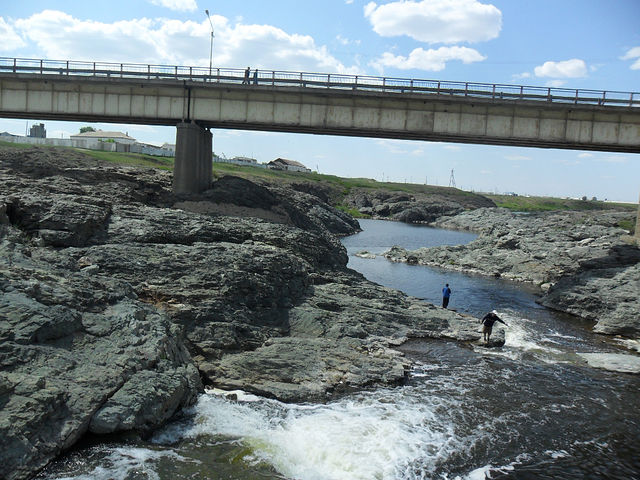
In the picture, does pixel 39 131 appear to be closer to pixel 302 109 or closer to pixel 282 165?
pixel 282 165

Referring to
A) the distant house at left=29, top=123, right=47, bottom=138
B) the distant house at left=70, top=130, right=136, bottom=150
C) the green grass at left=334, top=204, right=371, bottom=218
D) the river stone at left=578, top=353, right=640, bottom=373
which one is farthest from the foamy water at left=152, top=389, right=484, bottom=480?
the distant house at left=29, top=123, right=47, bottom=138

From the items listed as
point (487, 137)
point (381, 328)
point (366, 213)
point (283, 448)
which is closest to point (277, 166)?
point (366, 213)

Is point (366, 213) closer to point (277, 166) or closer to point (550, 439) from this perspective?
point (277, 166)

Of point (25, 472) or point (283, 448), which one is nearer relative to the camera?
point (25, 472)

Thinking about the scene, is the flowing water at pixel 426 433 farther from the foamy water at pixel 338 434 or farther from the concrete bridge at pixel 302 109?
the concrete bridge at pixel 302 109

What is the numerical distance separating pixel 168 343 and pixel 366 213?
124 meters

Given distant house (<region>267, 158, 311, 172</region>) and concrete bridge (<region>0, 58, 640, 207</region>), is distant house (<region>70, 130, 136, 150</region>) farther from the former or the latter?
concrete bridge (<region>0, 58, 640, 207</region>)

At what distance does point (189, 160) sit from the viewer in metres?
41.2

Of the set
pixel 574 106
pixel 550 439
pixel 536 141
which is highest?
pixel 574 106

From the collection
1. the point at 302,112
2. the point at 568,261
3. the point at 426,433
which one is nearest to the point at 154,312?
the point at 426,433

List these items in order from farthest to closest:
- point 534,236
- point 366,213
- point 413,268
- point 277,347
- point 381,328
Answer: point 366,213 → point 534,236 → point 413,268 → point 381,328 → point 277,347

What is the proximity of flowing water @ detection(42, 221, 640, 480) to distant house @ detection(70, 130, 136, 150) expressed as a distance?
128 meters

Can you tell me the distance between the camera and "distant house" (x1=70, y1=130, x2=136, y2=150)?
130 m

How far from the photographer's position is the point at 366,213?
14012cm
